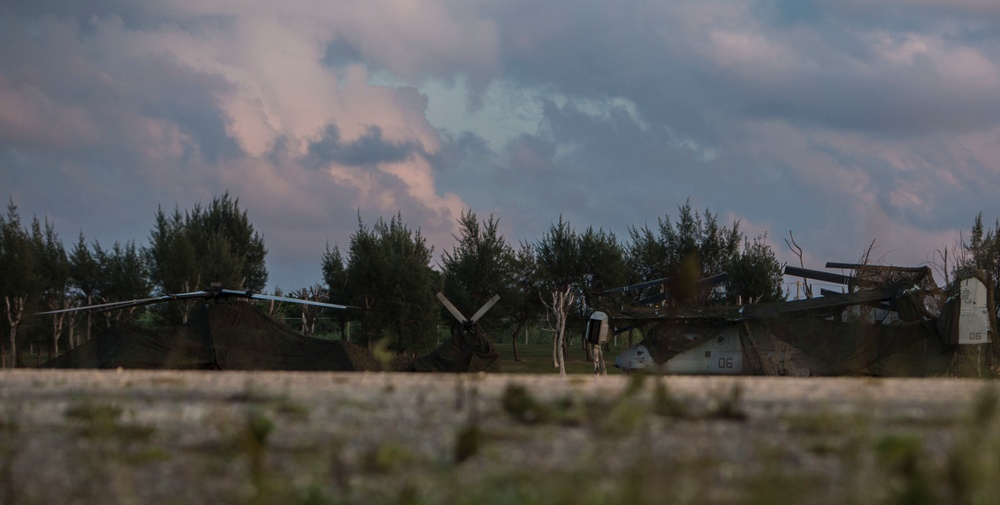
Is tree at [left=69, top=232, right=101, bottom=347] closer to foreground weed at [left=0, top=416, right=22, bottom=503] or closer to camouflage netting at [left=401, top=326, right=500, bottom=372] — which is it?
camouflage netting at [left=401, top=326, right=500, bottom=372]

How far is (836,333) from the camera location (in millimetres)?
32375

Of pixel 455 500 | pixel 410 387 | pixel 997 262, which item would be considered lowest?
pixel 455 500

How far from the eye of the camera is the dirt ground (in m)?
6.30

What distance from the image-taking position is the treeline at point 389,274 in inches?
2175

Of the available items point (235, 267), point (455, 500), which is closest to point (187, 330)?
point (455, 500)

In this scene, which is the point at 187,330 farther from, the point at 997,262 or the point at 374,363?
the point at 997,262

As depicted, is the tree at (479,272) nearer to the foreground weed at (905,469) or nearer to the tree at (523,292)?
the tree at (523,292)

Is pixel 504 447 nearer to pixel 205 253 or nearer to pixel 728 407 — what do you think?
pixel 728 407

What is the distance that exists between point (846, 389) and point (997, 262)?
50.9 m

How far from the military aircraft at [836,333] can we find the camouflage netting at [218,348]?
944 centimetres

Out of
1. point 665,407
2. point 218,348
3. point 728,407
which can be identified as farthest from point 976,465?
point 218,348

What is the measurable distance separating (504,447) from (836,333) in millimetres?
27098

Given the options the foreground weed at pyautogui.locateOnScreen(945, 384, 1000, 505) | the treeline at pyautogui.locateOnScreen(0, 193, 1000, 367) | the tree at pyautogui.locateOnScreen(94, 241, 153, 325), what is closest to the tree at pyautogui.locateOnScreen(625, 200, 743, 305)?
the treeline at pyautogui.locateOnScreen(0, 193, 1000, 367)

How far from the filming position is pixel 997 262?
56031 millimetres
